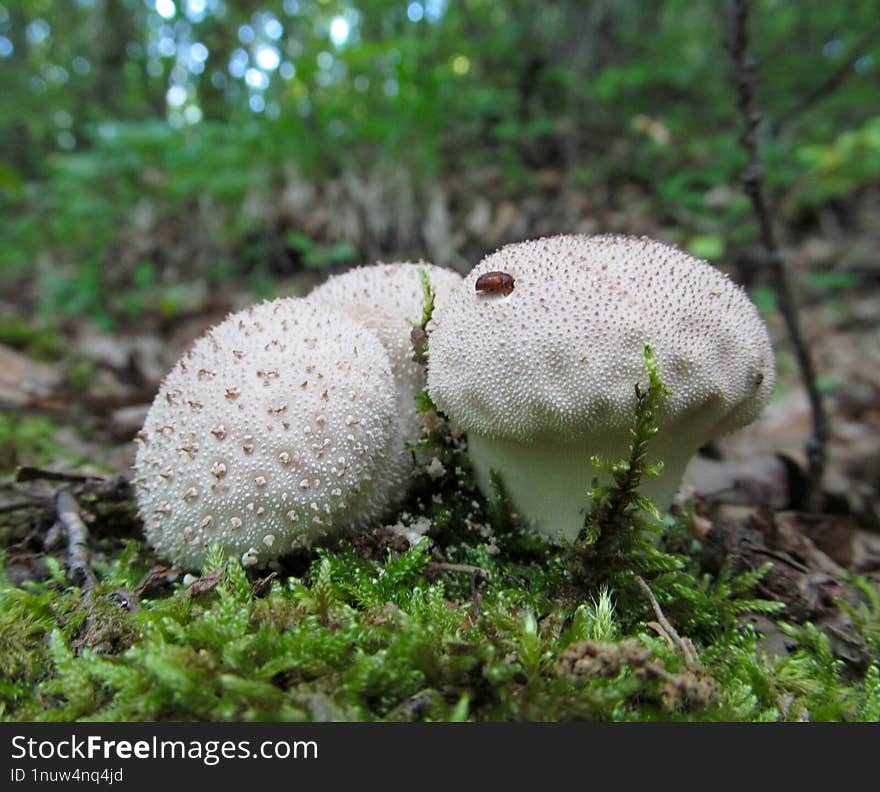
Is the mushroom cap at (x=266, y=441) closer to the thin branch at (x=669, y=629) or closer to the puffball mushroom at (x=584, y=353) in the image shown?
the puffball mushroom at (x=584, y=353)

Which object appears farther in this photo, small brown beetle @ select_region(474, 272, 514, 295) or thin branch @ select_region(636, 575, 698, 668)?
small brown beetle @ select_region(474, 272, 514, 295)

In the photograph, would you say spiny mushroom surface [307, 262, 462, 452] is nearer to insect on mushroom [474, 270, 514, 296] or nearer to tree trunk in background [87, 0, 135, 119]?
insect on mushroom [474, 270, 514, 296]

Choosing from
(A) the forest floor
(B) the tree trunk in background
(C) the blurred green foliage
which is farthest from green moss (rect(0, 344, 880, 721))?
(B) the tree trunk in background

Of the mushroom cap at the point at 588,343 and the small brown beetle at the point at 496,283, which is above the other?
the small brown beetle at the point at 496,283

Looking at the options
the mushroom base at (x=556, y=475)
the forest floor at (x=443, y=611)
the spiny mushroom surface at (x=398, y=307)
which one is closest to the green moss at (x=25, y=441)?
the forest floor at (x=443, y=611)

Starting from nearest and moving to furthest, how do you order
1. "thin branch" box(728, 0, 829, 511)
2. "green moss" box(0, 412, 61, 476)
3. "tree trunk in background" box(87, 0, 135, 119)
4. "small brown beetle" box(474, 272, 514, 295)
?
"small brown beetle" box(474, 272, 514, 295)
"thin branch" box(728, 0, 829, 511)
"green moss" box(0, 412, 61, 476)
"tree trunk in background" box(87, 0, 135, 119)

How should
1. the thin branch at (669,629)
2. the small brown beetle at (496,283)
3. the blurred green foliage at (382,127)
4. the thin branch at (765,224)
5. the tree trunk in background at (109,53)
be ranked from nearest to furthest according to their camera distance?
the thin branch at (669,629), the small brown beetle at (496,283), the thin branch at (765,224), the blurred green foliage at (382,127), the tree trunk in background at (109,53)

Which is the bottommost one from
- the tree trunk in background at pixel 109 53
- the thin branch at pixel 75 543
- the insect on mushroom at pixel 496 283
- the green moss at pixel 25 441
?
the thin branch at pixel 75 543
